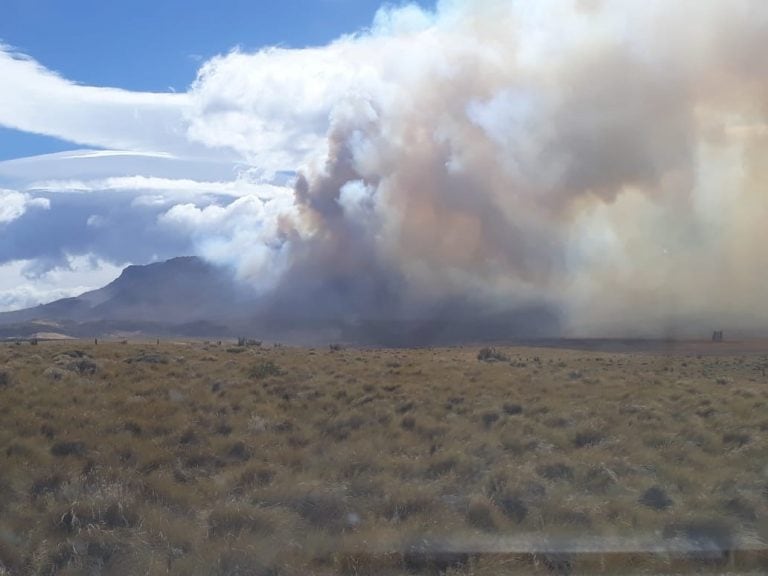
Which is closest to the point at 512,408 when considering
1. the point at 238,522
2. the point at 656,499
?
the point at 656,499

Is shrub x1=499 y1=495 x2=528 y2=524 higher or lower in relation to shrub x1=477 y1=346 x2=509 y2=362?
lower

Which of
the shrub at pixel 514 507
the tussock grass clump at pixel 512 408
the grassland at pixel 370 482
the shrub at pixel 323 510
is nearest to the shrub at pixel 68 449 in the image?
the grassland at pixel 370 482

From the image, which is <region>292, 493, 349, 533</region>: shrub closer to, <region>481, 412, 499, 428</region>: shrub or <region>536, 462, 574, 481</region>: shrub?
<region>536, 462, 574, 481</region>: shrub

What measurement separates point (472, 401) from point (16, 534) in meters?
14.0

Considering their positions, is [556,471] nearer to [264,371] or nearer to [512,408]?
[512,408]

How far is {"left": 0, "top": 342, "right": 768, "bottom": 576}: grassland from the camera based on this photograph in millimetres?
9719

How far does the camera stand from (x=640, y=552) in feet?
33.9

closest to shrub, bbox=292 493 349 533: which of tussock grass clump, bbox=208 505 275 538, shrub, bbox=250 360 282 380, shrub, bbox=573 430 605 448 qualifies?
tussock grass clump, bbox=208 505 275 538

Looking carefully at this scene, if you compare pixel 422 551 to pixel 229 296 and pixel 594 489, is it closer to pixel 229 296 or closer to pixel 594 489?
pixel 594 489

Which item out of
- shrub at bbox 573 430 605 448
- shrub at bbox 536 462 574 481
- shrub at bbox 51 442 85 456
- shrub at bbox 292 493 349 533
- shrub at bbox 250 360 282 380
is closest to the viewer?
shrub at bbox 292 493 349 533

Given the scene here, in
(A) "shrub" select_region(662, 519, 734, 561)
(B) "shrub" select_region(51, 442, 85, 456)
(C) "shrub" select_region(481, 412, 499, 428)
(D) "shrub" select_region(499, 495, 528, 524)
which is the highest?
(C) "shrub" select_region(481, 412, 499, 428)

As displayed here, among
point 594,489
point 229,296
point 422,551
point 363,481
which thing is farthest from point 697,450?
point 229,296

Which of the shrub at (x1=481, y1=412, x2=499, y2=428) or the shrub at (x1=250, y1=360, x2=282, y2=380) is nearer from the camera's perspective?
the shrub at (x1=481, y1=412, x2=499, y2=428)

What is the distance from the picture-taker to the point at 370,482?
12.5 metres
